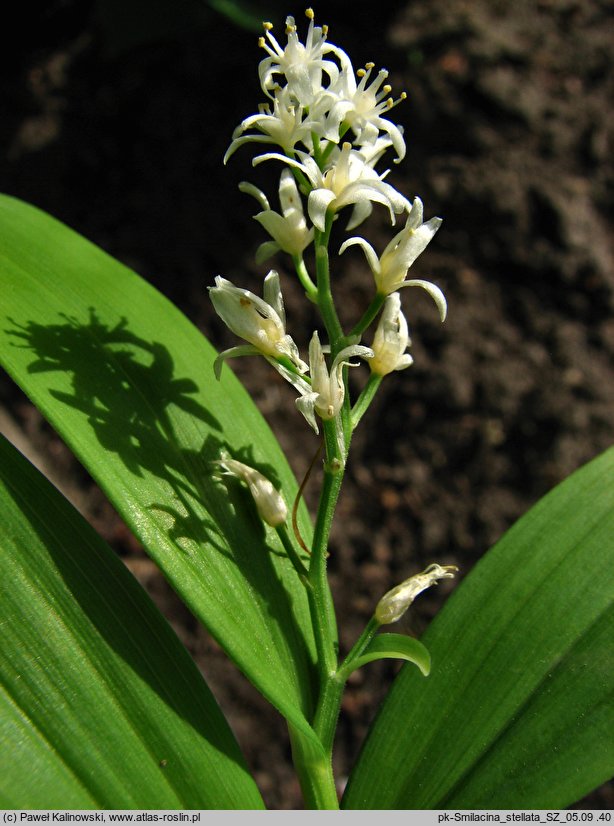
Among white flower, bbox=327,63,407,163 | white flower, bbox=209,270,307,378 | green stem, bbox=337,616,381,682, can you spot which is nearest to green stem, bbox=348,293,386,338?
white flower, bbox=209,270,307,378

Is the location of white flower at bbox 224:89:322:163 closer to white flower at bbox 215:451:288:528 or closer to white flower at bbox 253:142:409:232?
white flower at bbox 253:142:409:232

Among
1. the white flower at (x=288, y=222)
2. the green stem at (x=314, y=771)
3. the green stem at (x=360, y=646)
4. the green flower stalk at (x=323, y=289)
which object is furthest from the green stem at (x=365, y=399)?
the green stem at (x=314, y=771)

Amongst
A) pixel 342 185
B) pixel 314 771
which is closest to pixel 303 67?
pixel 342 185

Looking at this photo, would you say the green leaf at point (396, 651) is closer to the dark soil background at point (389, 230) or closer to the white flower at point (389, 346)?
the white flower at point (389, 346)

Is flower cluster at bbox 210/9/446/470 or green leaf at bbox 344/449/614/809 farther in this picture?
green leaf at bbox 344/449/614/809

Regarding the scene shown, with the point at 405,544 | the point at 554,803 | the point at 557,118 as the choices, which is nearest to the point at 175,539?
the point at 554,803

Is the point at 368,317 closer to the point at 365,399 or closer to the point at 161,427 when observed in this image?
the point at 365,399

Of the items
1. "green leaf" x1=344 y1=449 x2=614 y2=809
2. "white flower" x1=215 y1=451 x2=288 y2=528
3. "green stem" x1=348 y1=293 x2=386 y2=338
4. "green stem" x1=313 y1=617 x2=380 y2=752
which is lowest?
"green leaf" x1=344 y1=449 x2=614 y2=809

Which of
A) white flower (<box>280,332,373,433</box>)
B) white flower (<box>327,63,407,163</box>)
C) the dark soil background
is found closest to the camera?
white flower (<box>280,332,373,433</box>)
